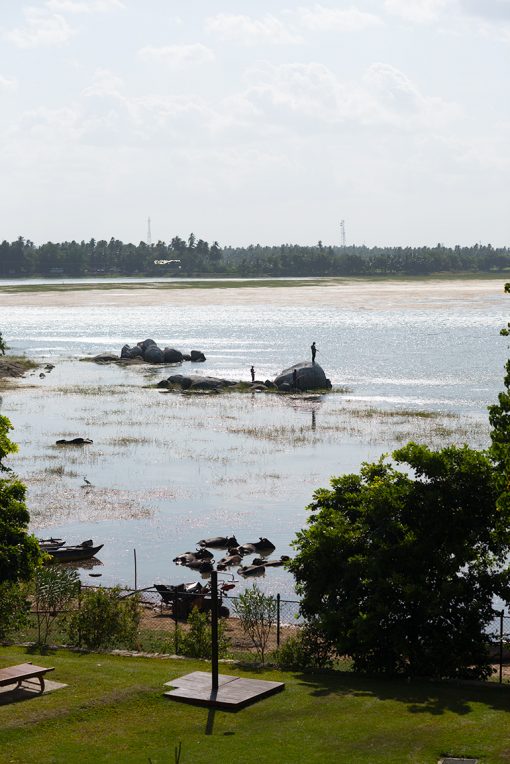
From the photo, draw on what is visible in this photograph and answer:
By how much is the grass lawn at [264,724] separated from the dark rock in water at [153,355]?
92.5 meters

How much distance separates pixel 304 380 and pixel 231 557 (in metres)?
50.2

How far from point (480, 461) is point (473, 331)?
4957 inches

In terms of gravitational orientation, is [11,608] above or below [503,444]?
below

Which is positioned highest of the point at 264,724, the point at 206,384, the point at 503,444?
the point at 503,444

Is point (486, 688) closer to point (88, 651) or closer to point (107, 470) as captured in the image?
point (88, 651)

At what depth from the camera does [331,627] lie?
24.4 metres

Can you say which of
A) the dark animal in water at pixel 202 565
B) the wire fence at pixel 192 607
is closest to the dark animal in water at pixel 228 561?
the dark animal in water at pixel 202 565

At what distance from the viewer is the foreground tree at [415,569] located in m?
24.0

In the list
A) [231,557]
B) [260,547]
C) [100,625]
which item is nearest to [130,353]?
[260,547]

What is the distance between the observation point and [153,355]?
4562 inches

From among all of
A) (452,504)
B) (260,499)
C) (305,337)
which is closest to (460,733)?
(452,504)

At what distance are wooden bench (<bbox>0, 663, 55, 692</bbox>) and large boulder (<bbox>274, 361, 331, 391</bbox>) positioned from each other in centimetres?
6782

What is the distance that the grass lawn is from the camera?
717 inches

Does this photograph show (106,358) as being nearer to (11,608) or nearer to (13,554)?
(11,608)
